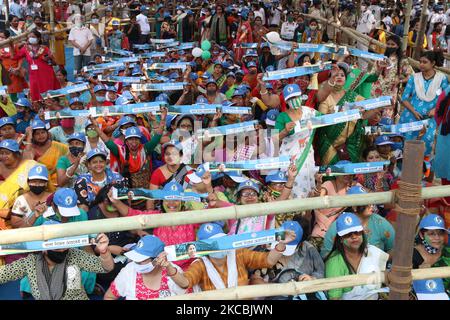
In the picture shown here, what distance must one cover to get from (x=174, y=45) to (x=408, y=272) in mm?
9717

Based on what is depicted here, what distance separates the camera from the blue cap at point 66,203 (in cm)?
397

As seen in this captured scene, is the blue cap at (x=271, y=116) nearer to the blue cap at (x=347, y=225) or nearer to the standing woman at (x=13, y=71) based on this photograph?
the blue cap at (x=347, y=225)

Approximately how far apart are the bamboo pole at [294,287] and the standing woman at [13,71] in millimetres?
7267

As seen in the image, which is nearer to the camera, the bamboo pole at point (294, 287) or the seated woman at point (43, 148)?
the bamboo pole at point (294, 287)

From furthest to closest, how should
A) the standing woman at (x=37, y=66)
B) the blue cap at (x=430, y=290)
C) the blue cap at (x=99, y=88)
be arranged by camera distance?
the standing woman at (x=37, y=66) < the blue cap at (x=99, y=88) < the blue cap at (x=430, y=290)

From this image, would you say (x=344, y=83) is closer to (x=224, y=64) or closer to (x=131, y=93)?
(x=131, y=93)

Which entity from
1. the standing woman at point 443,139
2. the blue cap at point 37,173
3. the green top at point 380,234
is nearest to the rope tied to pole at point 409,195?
the green top at point 380,234

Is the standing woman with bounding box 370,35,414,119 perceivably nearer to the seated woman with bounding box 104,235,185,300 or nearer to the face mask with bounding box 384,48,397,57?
the face mask with bounding box 384,48,397,57

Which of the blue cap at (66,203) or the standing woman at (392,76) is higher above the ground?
the standing woman at (392,76)

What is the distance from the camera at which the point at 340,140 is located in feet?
16.8

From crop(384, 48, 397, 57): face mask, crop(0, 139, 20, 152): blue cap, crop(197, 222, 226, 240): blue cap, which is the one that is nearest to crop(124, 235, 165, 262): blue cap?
crop(197, 222, 226, 240): blue cap

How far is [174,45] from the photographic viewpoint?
11.7 metres

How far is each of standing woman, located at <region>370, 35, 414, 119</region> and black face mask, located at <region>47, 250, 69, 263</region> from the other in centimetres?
401

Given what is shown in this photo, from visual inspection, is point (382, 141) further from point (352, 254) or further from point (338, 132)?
point (352, 254)
